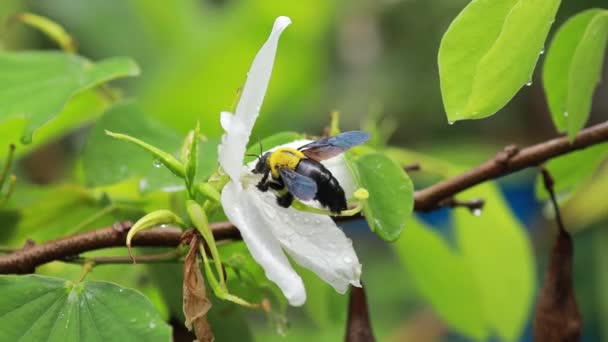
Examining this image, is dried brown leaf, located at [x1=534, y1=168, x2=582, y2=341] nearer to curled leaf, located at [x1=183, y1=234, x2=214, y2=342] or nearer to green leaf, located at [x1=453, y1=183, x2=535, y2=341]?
green leaf, located at [x1=453, y1=183, x2=535, y2=341]

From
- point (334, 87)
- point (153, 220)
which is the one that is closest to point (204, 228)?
point (153, 220)

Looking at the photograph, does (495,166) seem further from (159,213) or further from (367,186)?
(159,213)

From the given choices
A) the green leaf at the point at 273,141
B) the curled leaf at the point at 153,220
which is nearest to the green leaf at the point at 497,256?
the green leaf at the point at 273,141

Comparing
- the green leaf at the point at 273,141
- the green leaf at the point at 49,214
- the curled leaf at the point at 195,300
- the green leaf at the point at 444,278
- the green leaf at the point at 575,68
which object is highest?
the green leaf at the point at 575,68

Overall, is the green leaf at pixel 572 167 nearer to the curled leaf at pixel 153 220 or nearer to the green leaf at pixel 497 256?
the green leaf at pixel 497 256

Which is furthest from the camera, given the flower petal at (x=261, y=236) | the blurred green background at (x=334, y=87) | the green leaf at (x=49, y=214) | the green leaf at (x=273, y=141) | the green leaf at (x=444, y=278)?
the blurred green background at (x=334, y=87)

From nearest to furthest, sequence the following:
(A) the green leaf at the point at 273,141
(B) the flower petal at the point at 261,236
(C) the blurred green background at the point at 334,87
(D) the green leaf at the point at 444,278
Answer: (B) the flower petal at the point at 261,236 < (A) the green leaf at the point at 273,141 < (D) the green leaf at the point at 444,278 < (C) the blurred green background at the point at 334,87
